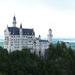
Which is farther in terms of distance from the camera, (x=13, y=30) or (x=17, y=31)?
(x=17, y=31)

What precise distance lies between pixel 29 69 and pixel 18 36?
19224 millimetres

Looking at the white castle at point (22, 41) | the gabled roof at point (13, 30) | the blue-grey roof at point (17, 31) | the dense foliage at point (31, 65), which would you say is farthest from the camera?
the blue-grey roof at point (17, 31)

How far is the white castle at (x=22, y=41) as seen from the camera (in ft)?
189

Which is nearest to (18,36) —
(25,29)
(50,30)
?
(25,29)

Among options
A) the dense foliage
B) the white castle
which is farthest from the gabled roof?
the dense foliage

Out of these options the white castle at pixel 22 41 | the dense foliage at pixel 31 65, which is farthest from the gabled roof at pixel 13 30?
the dense foliage at pixel 31 65

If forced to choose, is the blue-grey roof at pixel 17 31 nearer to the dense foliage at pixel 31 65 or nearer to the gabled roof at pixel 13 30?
the gabled roof at pixel 13 30

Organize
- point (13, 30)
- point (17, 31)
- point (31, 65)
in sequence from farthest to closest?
1. point (17, 31)
2. point (13, 30)
3. point (31, 65)

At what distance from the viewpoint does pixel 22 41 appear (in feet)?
191

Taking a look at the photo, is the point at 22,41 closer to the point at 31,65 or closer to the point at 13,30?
the point at 13,30

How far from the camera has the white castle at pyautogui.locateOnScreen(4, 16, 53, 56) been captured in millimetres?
57562

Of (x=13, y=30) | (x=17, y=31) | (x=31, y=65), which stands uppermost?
(x=13, y=30)

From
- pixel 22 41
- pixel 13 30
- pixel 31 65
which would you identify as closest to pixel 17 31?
pixel 13 30

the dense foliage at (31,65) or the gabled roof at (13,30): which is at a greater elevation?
the gabled roof at (13,30)
